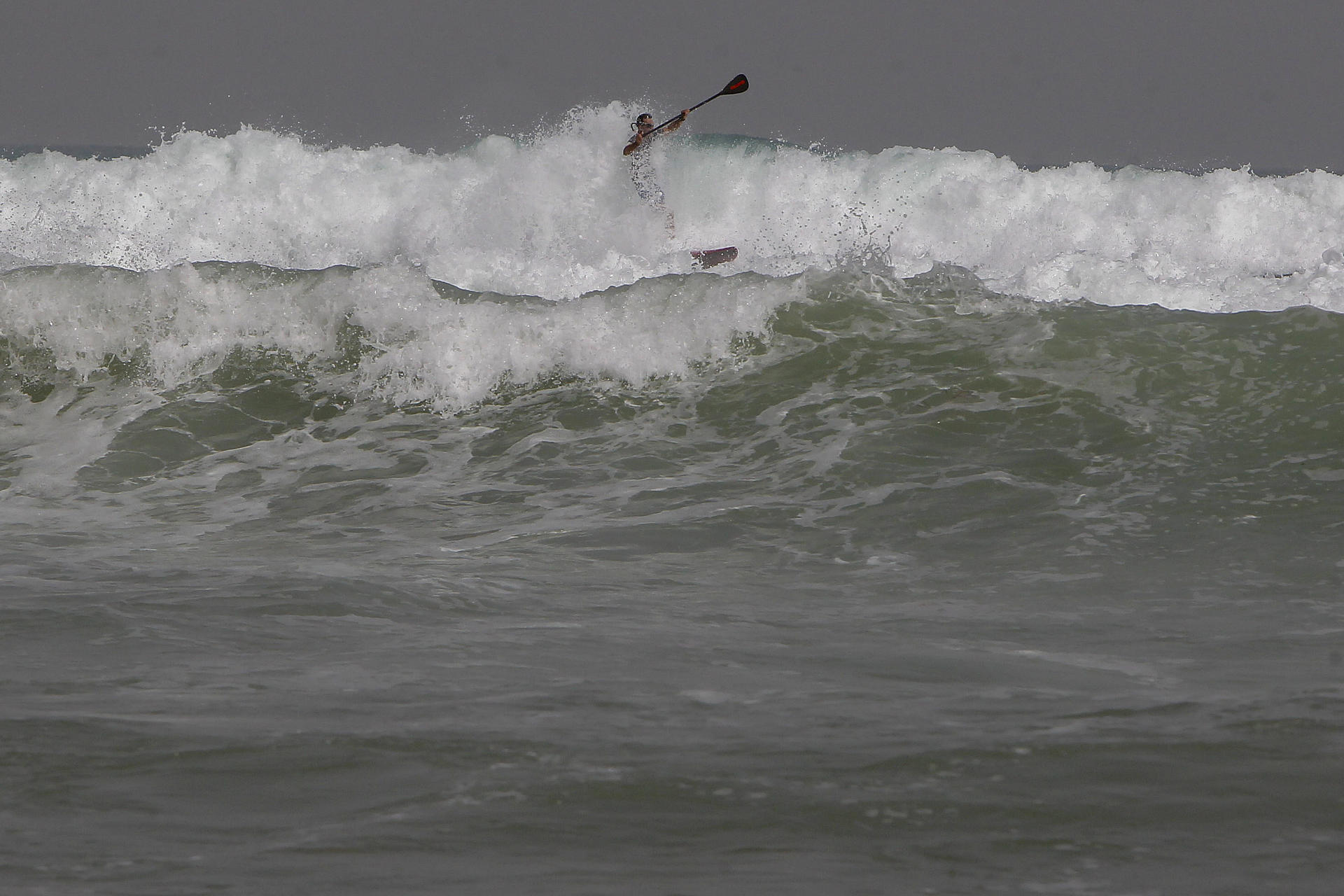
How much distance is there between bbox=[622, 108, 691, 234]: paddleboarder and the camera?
1395 cm

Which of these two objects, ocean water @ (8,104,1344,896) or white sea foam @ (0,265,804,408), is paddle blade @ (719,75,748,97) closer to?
ocean water @ (8,104,1344,896)

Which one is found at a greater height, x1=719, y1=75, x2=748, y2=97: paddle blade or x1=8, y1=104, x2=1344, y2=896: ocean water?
x1=719, y1=75, x2=748, y2=97: paddle blade

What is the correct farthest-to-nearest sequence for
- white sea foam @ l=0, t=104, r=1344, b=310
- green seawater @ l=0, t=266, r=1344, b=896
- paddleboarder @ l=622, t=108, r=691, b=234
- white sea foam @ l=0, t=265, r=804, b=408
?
white sea foam @ l=0, t=104, r=1344, b=310 → paddleboarder @ l=622, t=108, r=691, b=234 → white sea foam @ l=0, t=265, r=804, b=408 → green seawater @ l=0, t=266, r=1344, b=896

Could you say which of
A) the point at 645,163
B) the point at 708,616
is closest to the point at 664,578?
the point at 708,616

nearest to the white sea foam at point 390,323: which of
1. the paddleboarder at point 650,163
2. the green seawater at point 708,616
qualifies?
the green seawater at point 708,616

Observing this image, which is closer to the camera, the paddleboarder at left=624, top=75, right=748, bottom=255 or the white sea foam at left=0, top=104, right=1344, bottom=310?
the paddleboarder at left=624, top=75, right=748, bottom=255

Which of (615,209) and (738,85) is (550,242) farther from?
(738,85)

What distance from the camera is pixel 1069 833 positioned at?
2.88m

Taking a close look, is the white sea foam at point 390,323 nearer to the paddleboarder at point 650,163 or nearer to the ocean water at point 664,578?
the ocean water at point 664,578

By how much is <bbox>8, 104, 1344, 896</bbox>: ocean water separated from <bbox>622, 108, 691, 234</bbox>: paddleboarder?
243mm

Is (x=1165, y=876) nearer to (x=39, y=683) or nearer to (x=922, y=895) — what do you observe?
(x=922, y=895)

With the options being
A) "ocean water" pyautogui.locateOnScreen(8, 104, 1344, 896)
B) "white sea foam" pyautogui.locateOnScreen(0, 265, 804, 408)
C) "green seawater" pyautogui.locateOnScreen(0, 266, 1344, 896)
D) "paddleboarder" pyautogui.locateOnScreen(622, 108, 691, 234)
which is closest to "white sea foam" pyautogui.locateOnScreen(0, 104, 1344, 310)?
"paddleboarder" pyautogui.locateOnScreen(622, 108, 691, 234)

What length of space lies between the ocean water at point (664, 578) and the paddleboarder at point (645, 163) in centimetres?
24

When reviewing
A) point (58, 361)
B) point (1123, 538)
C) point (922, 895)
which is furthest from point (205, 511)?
point (922, 895)
